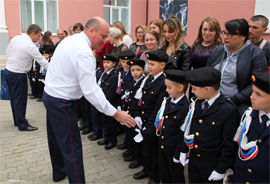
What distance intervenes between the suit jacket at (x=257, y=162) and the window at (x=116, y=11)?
13.2 meters

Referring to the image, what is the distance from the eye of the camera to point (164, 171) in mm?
3018

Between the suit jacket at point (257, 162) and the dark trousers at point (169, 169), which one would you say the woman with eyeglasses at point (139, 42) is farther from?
the suit jacket at point (257, 162)

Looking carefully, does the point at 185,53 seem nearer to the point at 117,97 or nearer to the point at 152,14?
the point at 117,97

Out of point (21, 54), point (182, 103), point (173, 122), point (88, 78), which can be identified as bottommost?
point (173, 122)

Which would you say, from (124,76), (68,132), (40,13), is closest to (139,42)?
(124,76)

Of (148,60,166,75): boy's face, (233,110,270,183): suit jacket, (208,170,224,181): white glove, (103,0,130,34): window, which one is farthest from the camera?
(103,0,130,34): window

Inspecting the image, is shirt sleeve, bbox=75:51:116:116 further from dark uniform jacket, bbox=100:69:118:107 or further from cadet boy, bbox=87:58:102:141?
cadet boy, bbox=87:58:102:141

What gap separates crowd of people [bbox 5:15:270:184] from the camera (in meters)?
2.20

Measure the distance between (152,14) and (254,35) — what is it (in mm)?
10840

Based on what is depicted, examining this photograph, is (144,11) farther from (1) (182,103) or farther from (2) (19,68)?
(1) (182,103)

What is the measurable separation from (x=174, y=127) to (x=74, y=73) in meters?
1.38

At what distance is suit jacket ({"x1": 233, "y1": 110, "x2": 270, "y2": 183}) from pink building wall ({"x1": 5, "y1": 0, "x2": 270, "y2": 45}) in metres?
5.94

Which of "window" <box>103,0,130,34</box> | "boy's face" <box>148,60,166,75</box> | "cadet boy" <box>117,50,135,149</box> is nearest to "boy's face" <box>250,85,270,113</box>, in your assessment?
"boy's face" <box>148,60,166,75</box>

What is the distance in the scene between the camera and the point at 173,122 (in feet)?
9.27
